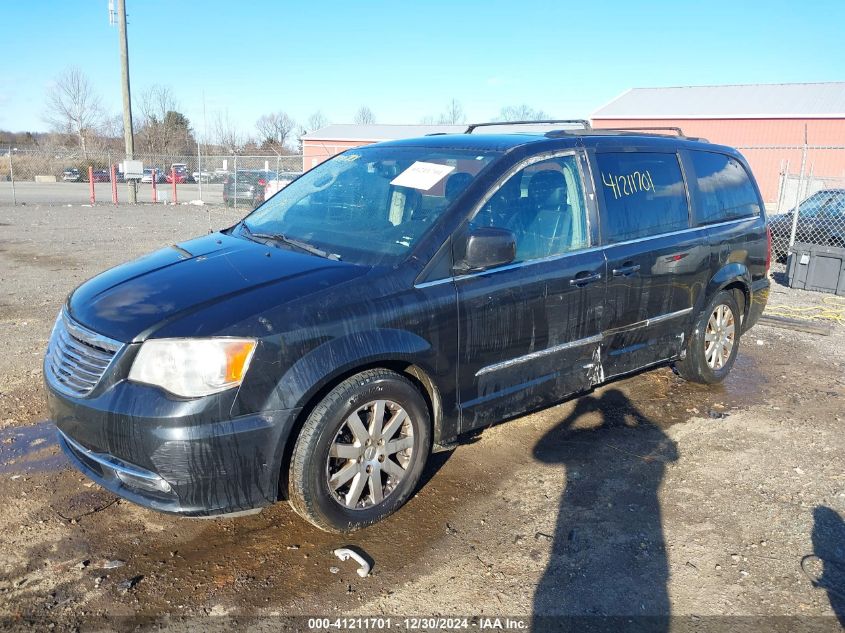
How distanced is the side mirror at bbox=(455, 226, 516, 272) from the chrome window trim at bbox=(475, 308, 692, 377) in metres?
0.58

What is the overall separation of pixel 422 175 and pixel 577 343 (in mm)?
1419

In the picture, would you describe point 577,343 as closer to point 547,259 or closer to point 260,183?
point 547,259

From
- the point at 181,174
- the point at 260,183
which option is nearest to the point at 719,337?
the point at 260,183

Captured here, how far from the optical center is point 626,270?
4.42 metres

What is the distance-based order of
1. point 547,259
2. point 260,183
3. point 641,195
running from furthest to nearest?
point 260,183 → point 641,195 → point 547,259

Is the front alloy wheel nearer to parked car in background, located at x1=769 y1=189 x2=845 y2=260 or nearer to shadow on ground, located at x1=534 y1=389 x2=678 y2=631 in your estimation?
shadow on ground, located at x1=534 y1=389 x2=678 y2=631

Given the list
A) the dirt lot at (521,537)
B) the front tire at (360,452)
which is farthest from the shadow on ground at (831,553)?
the front tire at (360,452)

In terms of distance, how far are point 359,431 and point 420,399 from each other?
394 millimetres

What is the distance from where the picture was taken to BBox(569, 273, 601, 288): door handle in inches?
161

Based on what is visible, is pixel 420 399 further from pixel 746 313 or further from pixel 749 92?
pixel 749 92

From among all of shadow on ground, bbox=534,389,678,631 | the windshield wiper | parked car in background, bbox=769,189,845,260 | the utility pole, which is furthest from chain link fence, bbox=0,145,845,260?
the windshield wiper

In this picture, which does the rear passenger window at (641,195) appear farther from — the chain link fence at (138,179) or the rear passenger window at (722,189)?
the chain link fence at (138,179)

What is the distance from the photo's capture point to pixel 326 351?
3.04m

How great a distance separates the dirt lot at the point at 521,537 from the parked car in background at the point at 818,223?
326 inches
